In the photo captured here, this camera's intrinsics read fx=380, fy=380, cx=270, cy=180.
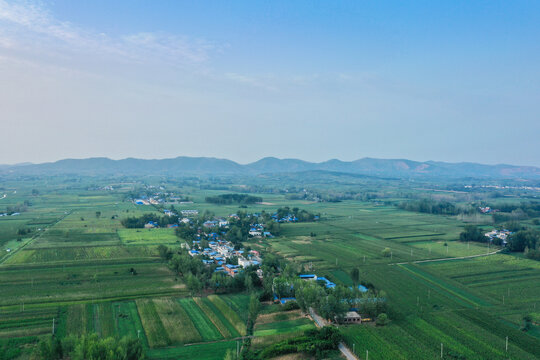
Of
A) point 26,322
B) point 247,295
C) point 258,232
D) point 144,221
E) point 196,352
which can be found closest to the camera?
point 196,352

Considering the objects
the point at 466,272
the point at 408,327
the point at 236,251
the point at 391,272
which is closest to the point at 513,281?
the point at 466,272

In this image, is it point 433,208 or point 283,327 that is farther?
point 433,208

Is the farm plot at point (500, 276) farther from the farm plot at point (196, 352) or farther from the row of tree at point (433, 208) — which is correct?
the row of tree at point (433, 208)

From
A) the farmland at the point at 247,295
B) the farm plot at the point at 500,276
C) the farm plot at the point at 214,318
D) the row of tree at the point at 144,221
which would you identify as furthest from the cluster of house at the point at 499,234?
the row of tree at the point at 144,221

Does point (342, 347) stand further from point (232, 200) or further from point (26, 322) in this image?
point (232, 200)

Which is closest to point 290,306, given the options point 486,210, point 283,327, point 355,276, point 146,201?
point 283,327

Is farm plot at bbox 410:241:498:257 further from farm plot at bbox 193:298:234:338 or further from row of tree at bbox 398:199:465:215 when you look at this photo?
row of tree at bbox 398:199:465:215
